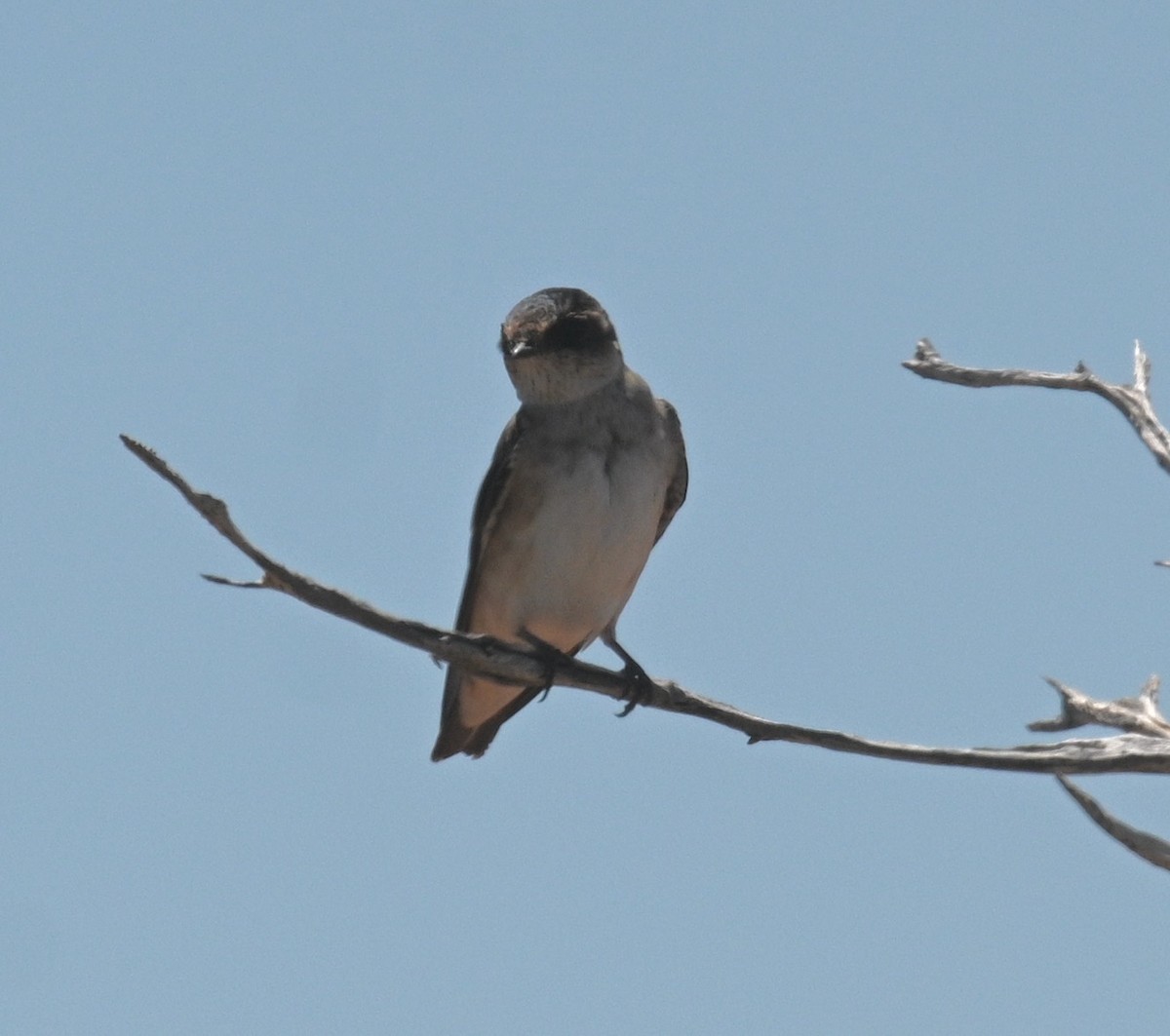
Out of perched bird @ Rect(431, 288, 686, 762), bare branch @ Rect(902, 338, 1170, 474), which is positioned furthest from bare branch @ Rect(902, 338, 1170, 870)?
perched bird @ Rect(431, 288, 686, 762)

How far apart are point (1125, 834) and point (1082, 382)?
93.0 inches

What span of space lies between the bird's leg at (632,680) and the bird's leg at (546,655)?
290mm

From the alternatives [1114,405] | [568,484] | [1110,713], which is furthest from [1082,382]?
[568,484]

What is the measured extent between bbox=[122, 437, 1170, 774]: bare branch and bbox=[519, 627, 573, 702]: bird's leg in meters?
0.37

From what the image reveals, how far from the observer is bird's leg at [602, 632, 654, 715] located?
25.7 ft

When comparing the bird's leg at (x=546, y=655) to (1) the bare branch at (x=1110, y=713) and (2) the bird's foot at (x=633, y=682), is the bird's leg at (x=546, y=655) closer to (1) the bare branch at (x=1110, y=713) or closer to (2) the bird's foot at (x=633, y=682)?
(2) the bird's foot at (x=633, y=682)

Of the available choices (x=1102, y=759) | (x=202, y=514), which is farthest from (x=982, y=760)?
(x=202, y=514)

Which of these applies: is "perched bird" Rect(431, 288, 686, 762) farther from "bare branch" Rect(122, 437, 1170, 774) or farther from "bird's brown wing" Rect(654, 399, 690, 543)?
"bare branch" Rect(122, 437, 1170, 774)

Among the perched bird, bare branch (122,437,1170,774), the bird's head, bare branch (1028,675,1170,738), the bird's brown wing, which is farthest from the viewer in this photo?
the bird's brown wing

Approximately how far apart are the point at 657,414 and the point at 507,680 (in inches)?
107

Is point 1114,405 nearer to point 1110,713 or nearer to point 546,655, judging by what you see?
point 1110,713

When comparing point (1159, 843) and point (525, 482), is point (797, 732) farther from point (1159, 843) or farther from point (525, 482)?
point (525, 482)

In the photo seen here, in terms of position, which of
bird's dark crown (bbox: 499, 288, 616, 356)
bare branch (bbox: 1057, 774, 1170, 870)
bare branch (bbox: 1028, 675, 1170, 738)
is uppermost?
bird's dark crown (bbox: 499, 288, 616, 356)

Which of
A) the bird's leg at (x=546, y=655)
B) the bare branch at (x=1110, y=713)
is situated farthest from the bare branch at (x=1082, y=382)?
the bird's leg at (x=546, y=655)
